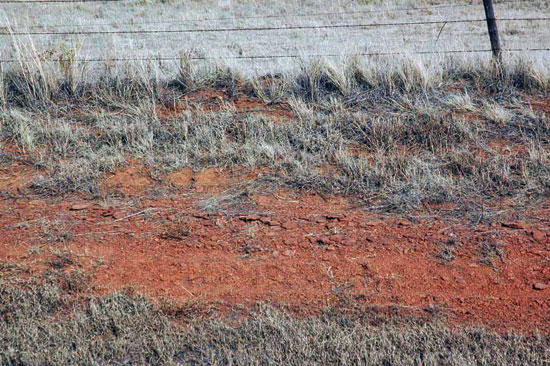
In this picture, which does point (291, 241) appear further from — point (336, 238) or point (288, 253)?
point (336, 238)

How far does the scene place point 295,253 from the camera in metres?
5.24

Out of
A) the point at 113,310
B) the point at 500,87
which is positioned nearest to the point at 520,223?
the point at 500,87

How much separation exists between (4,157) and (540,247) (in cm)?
538

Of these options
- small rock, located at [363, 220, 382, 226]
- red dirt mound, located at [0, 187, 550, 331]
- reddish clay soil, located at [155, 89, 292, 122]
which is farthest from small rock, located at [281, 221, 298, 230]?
reddish clay soil, located at [155, 89, 292, 122]

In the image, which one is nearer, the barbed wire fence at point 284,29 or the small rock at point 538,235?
the small rock at point 538,235

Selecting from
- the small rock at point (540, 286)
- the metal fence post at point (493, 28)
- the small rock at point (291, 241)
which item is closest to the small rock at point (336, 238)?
the small rock at point (291, 241)

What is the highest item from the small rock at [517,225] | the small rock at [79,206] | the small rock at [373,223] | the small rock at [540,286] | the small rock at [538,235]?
the small rock at [79,206]

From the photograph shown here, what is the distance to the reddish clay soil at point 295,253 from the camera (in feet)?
15.2

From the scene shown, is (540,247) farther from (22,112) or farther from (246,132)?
(22,112)

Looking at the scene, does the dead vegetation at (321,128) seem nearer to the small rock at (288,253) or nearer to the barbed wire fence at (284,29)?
the barbed wire fence at (284,29)

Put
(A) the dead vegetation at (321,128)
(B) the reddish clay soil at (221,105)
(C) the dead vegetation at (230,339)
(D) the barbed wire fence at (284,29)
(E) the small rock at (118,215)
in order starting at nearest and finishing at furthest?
(C) the dead vegetation at (230,339), (E) the small rock at (118,215), (A) the dead vegetation at (321,128), (B) the reddish clay soil at (221,105), (D) the barbed wire fence at (284,29)

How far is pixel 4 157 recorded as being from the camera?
6965 mm

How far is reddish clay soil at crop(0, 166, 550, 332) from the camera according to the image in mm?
4621

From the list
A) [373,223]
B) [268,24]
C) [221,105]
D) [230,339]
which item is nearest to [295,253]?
[373,223]
